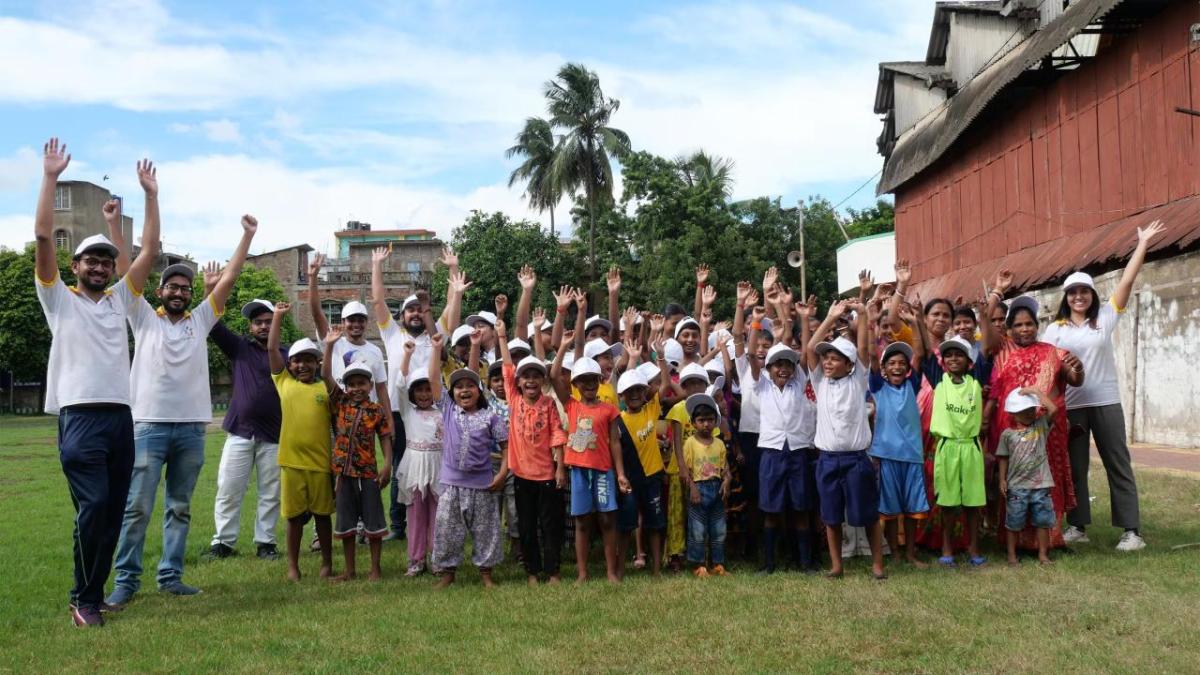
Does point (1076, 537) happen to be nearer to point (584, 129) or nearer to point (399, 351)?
point (399, 351)

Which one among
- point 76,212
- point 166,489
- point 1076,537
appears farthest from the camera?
point 76,212

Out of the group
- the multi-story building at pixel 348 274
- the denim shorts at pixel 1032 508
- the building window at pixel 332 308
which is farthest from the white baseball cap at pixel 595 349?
the building window at pixel 332 308

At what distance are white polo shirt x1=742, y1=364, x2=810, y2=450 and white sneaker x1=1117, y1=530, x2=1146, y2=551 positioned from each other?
96.0 inches

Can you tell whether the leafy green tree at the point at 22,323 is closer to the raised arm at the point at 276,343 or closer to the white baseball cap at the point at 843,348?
the raised arm at the point at 276,343

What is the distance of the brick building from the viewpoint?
49.8 ft

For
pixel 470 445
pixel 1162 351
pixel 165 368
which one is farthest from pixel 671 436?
pixel 1162 351

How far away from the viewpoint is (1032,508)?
7.52m

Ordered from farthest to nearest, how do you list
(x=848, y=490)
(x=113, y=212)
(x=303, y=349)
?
(x=303, y=349) → (x=848, y=490) → (x=113, y=212)

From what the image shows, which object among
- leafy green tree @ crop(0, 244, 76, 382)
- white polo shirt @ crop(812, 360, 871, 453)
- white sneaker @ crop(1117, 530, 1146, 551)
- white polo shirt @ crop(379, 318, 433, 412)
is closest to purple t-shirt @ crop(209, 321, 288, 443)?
white polo shirt @ crop(379, 318, 433, 412)

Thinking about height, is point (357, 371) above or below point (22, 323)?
→ below

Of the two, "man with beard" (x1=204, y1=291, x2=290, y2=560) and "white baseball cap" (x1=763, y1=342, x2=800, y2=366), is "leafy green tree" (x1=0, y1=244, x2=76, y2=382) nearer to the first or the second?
"man with beard" (x1=204, y1=291, x2=290, y2=560)

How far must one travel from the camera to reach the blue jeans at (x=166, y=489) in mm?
6762

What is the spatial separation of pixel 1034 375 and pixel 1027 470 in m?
A: 0.70

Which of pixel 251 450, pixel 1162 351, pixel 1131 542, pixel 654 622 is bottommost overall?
pixel 654 622
